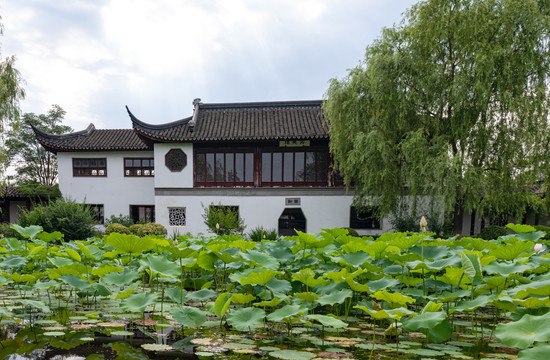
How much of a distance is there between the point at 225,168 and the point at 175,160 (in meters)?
2.11

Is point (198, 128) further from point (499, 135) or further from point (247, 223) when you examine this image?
point (499, 135)

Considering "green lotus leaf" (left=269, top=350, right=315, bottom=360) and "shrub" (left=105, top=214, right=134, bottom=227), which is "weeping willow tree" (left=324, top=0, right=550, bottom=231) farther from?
"shrub" (left=105, top=214, right=134, bottom=227)

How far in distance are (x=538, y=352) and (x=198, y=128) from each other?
13800mm

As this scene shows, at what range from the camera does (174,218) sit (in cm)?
1359

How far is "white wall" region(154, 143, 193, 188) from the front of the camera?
13445 millimetres

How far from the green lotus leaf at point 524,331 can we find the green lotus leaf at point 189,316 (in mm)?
1332

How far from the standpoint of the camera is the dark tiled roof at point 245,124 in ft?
42.2

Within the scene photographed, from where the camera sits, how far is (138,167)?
15234mm

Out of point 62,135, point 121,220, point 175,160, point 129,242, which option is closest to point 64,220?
point 175,160

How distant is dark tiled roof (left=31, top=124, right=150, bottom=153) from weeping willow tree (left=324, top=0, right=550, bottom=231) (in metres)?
10.3

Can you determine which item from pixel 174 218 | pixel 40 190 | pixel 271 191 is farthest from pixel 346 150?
pixel 40 190

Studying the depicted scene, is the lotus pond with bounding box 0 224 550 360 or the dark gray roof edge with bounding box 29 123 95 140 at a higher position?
the dark gray roof edge with bounding box 29 123 95 140

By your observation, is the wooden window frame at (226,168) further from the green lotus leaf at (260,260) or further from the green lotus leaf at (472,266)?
the green lotus leaf at (472,266)

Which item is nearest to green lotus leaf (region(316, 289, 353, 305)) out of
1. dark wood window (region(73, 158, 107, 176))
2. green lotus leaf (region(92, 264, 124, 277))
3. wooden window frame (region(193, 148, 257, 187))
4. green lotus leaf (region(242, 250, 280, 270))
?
green lotus leaf (region(242, 250, 280, 270))
